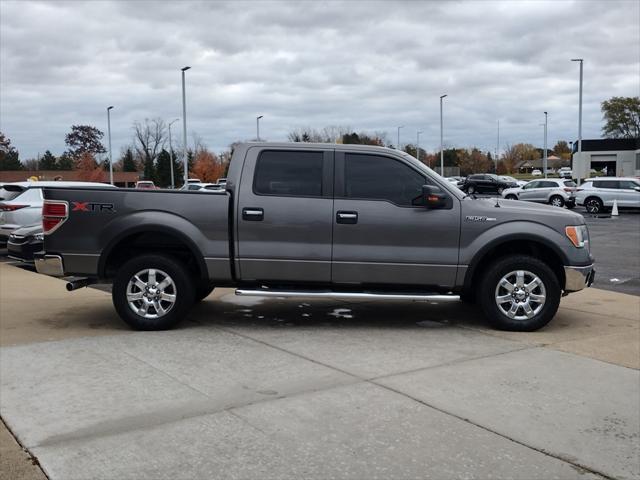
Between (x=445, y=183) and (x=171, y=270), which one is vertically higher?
(x=445, y=183)

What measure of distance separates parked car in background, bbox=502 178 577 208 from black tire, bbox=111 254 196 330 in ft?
95.3

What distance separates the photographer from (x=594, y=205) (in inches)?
1218

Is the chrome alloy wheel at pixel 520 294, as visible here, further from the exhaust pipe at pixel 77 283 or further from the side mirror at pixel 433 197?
the exhaust pipe at pixel 77 283

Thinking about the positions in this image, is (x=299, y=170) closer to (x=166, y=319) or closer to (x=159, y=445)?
(x=166, y=319)

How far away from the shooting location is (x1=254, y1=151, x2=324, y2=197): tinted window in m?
7.12

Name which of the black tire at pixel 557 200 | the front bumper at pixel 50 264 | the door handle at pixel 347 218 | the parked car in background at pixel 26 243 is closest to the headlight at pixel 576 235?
the door handle at pixel 347 218

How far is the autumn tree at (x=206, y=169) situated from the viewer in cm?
9000

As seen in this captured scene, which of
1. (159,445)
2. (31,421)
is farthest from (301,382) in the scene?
(31,421)

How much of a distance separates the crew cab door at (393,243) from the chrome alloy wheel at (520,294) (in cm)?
58

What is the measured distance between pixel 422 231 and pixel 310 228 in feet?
3.91

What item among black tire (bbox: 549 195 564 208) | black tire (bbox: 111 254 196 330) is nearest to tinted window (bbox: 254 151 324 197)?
black tire (bbox: 111 254 196 330)

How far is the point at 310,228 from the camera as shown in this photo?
6965 mm

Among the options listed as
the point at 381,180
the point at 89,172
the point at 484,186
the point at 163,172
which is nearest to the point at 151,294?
the point at 381,180

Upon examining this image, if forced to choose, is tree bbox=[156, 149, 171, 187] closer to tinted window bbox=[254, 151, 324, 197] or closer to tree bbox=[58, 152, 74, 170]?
tree bbox=[58, 152, 74, 170]
